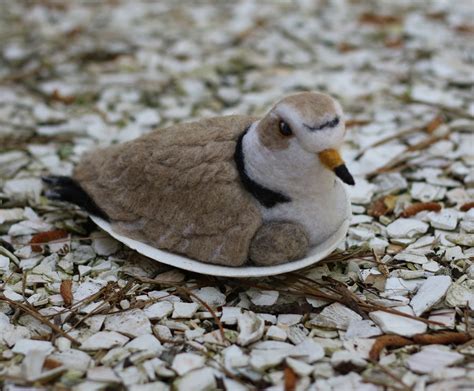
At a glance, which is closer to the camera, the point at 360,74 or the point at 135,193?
the point at 135,193

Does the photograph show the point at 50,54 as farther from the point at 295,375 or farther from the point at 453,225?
the point at 295,375

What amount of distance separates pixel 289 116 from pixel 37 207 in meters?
0.81

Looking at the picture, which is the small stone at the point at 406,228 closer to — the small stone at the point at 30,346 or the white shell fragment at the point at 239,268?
the white shell fragment at the point at 239,268

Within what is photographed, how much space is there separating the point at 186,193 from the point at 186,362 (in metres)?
0.35

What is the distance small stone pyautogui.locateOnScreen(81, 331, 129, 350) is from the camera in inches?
48.8

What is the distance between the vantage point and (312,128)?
1.24 meters

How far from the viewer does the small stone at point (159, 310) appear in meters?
1.32

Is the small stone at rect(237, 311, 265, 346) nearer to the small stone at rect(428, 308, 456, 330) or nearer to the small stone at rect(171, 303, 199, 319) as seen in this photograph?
the small stone at rect(171, 303, 199, 319)

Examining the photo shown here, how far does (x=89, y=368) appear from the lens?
Answer: 1186 millimetres

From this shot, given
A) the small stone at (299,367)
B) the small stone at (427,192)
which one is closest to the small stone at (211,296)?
the small stone at (299,367)

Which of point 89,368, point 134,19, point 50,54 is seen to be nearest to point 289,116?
point 89,368

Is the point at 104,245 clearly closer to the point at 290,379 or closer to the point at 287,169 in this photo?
the point at 287,169

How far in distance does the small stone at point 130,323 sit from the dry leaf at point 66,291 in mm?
101

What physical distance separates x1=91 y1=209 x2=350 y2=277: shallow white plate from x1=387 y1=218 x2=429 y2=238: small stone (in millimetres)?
212
